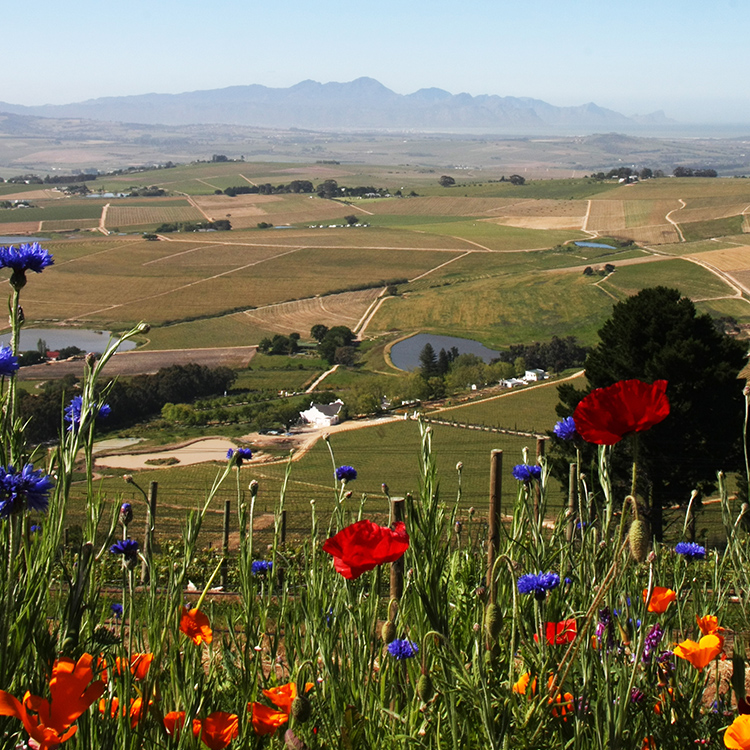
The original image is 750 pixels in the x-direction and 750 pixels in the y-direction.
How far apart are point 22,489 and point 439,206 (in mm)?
120261

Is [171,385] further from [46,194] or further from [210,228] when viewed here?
[46,194]

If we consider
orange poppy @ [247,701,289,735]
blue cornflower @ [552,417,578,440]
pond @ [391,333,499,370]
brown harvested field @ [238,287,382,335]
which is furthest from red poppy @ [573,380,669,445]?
brown harvested field @ [238,287,382,335]

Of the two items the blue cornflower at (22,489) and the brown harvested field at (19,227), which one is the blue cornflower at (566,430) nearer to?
the blue cornflower at (22,489)

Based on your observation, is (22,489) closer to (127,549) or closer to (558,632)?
(127,549)

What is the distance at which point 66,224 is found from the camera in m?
106

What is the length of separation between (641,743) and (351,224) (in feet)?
357

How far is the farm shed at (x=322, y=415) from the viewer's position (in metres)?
41.4

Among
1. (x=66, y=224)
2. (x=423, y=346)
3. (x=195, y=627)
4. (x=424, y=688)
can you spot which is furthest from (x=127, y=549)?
(x=66, y=224)

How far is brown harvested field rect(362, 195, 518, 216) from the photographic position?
377ft

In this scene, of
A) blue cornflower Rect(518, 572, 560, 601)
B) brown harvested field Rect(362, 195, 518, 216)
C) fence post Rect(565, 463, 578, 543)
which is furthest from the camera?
brown harvested field Rect(362, 195, 518, 216)

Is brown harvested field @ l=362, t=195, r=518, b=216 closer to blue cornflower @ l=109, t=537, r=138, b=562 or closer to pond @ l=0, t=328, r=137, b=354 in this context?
pond @ l=0, t=328, r=137, b=354

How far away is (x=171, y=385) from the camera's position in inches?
→ 1996

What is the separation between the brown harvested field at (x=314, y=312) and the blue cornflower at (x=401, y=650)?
6271cm

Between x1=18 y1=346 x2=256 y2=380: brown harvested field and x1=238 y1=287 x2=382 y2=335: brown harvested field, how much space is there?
6156mm
